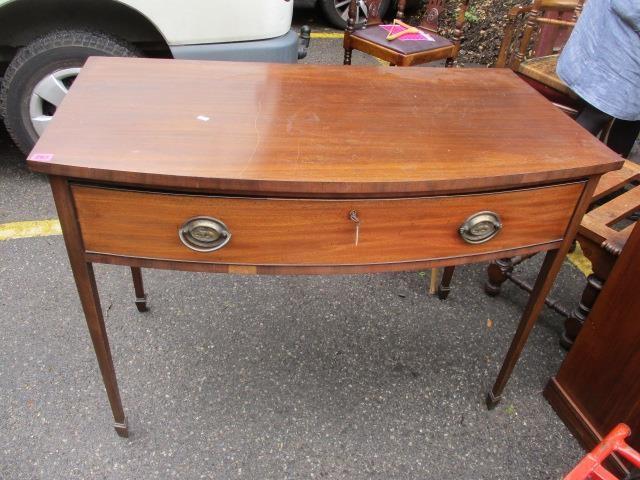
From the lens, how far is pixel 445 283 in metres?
2.08

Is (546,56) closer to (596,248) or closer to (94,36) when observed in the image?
(596,248)

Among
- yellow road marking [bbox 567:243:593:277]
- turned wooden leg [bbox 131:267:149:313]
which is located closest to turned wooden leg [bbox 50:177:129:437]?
turned wooden leg [bbox 131:267:149:313]

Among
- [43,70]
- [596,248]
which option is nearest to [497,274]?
[596,248]

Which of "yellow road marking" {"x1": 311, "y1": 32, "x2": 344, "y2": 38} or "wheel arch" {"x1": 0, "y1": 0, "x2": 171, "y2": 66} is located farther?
"yellow road marking" {"x1": 311, "y1": 32, "x2": 344, "y2": 38}

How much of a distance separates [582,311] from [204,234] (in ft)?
4.69

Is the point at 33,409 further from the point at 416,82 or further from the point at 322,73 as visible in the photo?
the point at 416,82

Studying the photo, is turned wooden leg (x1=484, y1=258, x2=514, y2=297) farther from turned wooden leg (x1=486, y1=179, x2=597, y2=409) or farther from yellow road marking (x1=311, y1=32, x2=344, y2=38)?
yellow road marking (x1=311, y1=32, x2=344, y2=38)

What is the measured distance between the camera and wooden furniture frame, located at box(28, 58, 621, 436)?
1006mm

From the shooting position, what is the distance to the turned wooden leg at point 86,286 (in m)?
1.02

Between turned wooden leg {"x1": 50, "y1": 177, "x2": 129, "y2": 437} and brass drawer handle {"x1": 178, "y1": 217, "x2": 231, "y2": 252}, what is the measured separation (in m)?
0.23

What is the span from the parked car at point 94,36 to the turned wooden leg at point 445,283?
1.37 meters

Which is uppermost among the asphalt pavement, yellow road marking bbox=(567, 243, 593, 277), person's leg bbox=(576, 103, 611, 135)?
person's leg bbox=(576, 103, 611, 135)

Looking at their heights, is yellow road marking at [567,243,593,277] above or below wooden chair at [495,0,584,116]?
below

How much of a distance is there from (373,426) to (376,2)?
2.70 meters
